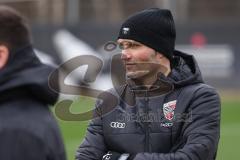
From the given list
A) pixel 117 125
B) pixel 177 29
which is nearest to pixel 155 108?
pixel 117 125

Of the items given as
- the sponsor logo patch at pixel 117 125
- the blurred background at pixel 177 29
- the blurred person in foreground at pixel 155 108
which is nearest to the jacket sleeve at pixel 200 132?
the blurred person in foreground at pixel 155 108

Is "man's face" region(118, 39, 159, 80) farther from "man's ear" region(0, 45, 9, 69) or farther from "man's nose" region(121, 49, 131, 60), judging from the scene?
"man's ear" region(0, 45, 9, 69)

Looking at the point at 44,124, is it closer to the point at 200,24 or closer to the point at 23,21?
the point at 23,21

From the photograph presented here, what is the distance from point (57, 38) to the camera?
841 inches

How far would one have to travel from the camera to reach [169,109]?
4.68m

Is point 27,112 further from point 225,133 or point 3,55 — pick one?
point 225,133

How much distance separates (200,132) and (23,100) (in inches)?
58.0

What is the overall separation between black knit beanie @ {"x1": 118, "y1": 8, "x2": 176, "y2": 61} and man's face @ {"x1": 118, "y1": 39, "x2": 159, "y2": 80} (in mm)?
33

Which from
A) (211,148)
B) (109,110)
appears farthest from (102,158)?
(211,148)

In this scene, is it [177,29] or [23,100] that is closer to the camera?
[23,100]

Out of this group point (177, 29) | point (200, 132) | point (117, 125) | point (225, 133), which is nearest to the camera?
point (200, 132)

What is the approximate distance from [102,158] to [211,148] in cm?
65

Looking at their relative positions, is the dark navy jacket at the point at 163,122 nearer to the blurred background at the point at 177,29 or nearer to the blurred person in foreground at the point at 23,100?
the blurred person in foreground at the point at 23,100

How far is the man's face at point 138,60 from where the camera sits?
4676 millimetres
